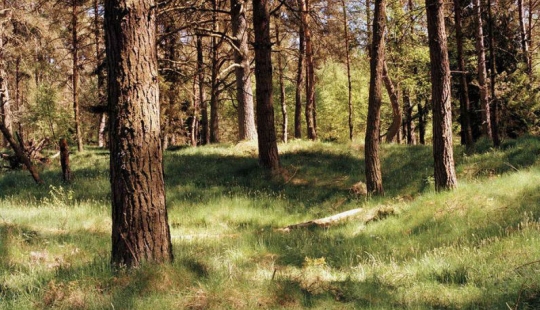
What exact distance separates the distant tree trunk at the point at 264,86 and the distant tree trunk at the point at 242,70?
8.08 feet

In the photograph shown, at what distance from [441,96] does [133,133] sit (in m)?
7.19

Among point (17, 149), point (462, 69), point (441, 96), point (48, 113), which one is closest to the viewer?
point (441, 96)

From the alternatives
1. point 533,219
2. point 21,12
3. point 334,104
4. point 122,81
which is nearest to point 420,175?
point 533,219

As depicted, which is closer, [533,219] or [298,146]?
[533,219]

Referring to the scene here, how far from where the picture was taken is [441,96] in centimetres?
927

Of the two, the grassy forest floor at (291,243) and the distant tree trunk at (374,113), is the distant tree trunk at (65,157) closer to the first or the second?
the grassy forest floor at (291,243)

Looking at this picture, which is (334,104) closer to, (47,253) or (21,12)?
(21,12)

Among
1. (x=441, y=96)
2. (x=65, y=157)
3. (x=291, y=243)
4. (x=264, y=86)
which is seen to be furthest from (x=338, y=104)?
(x=291, y=243)

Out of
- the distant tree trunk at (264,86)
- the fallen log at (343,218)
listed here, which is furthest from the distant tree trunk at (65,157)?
the fallen log at (343,218)

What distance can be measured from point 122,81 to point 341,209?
22.0 feet

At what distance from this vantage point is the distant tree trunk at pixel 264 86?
12305mm

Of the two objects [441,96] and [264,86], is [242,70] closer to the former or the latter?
[264,86]

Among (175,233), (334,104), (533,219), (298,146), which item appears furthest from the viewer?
(334,104)

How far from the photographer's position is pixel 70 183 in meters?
11.6
